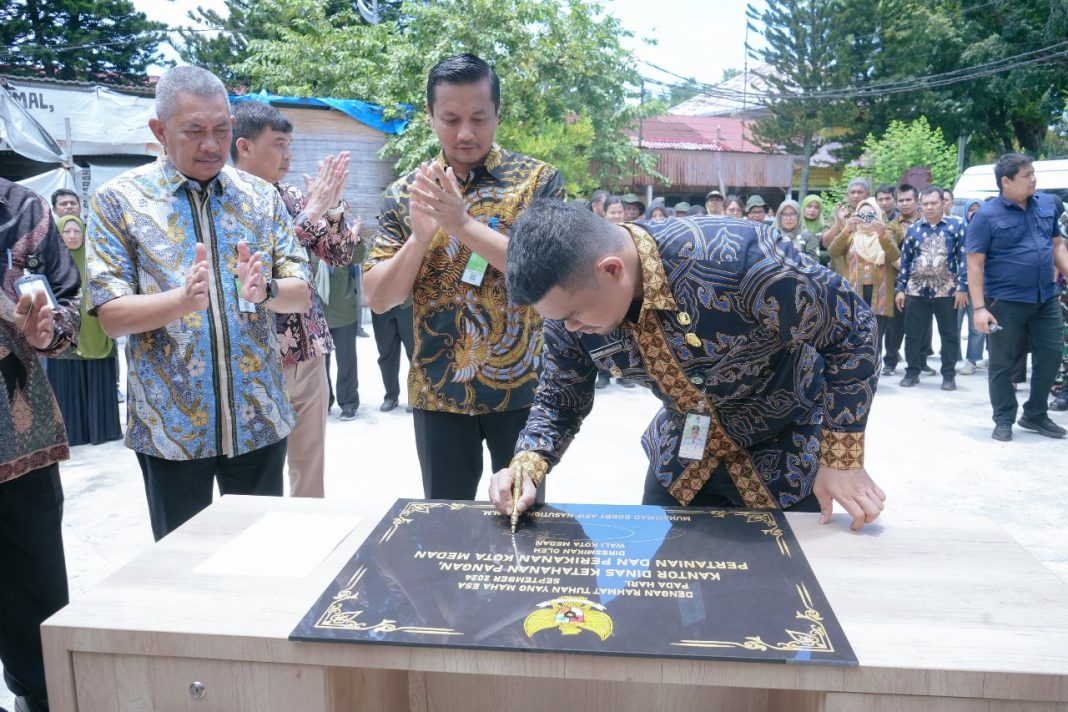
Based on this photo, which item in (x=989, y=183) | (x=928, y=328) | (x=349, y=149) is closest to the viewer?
(x=928, y=328)

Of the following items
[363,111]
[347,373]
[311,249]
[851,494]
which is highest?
[363,111]

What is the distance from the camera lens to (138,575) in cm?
154

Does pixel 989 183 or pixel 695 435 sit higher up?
pixel 989 183

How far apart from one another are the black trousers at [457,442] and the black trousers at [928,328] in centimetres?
532

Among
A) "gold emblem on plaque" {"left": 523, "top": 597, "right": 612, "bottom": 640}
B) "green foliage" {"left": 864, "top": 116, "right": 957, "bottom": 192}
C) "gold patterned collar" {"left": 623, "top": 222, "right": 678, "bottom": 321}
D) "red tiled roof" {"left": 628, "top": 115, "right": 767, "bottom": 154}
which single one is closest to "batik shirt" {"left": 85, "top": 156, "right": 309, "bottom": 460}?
"gold patterned collar" {"left": 623, "top": 222, "right": 678, "bottom": 321}

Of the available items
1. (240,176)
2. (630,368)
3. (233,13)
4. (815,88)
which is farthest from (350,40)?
(815,88)

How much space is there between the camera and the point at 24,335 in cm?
200

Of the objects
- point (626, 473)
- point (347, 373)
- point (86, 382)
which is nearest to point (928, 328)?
point (626, 473)

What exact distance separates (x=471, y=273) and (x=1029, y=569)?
147 cm

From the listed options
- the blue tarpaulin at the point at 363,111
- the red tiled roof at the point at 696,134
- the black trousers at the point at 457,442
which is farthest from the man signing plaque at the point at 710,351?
the red tiled roof at the point at 696,134

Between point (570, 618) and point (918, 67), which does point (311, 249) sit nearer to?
point (570, 618)

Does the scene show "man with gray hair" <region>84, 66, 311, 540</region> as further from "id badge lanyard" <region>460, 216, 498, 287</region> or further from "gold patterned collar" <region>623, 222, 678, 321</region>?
"gold patterned collar" <region>623, 222, 678, 321</region>

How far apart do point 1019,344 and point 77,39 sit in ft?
61.5

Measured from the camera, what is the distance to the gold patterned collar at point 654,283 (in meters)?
1.65
